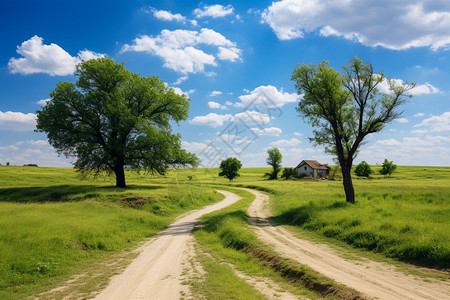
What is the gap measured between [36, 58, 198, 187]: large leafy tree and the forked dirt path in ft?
74.7

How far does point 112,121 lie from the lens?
31719 mm

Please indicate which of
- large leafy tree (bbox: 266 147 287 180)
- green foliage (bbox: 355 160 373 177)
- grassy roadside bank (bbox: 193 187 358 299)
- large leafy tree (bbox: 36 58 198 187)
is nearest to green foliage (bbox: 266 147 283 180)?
large leafy tree (bbox: 266 147 287 180)

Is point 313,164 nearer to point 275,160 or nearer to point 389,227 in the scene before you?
→ point 275,160

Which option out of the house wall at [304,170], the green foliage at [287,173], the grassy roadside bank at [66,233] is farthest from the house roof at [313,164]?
the grassy roadside bank at [66,233]

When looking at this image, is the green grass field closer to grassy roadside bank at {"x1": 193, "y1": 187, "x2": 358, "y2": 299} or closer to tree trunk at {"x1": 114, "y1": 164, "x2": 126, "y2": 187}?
grassy roadside bank at {"x1": 193, "y1": 187, "x2": 358, "y2": 299}

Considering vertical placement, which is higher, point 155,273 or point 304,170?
point 304,170

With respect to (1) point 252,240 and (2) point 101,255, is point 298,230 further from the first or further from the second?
(2) point 101,255

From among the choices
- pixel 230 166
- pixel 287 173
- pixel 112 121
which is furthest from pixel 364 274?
pixel 287 173

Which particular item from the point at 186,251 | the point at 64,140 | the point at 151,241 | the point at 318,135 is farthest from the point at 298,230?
the point at 64,140

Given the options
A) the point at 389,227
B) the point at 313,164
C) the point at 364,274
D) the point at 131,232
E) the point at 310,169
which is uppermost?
the point at 313,164

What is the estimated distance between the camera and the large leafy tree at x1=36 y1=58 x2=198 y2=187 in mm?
30375

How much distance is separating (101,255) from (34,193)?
2297 cm

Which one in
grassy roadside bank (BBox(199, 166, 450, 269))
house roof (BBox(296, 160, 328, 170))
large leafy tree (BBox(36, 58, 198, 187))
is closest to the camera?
grassy roadside bank (BBox(199, 166, 450, 269))

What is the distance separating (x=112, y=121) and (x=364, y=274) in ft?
102
